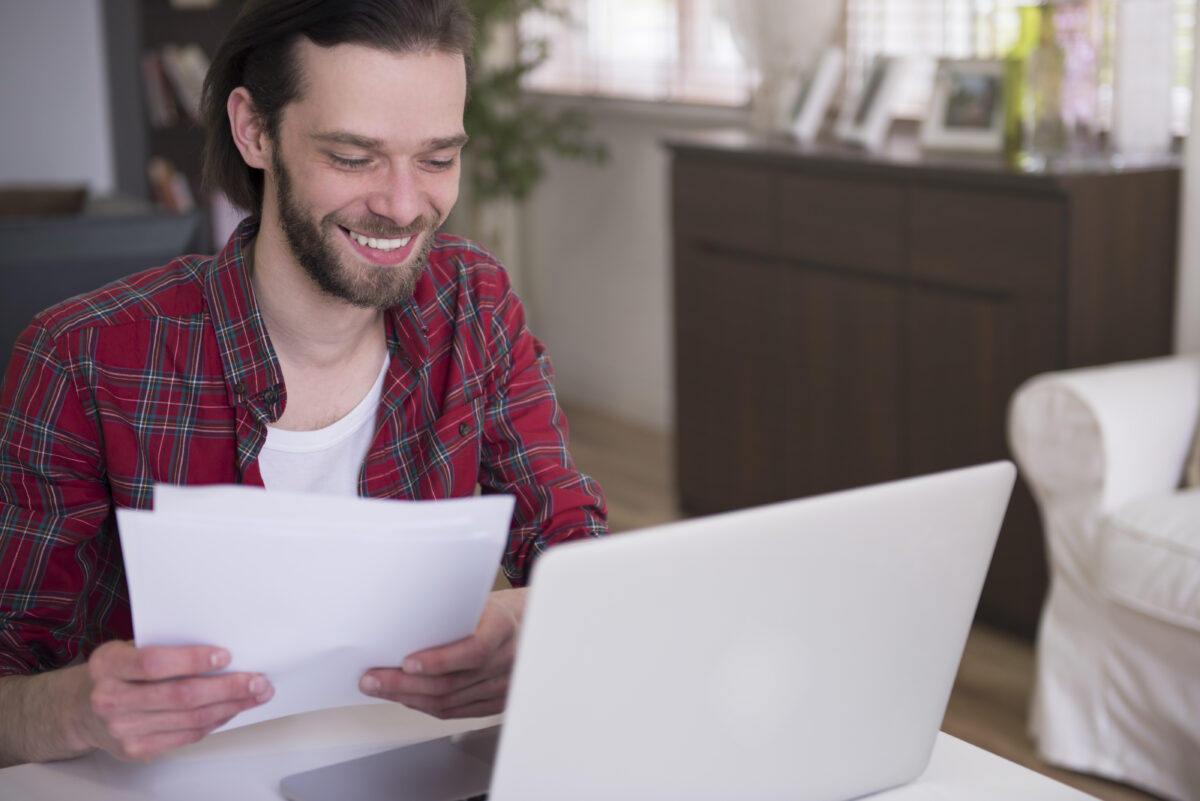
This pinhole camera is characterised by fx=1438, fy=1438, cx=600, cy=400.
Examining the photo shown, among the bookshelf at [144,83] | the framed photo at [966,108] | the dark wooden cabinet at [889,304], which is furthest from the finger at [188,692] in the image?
the bookshelf at [144,83]

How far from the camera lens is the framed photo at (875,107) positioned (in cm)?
328

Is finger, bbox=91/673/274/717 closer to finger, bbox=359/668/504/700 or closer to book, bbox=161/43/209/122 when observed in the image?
finger, bbox=359/668/504/700

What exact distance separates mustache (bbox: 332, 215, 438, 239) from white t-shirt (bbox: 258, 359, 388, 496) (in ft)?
0.54

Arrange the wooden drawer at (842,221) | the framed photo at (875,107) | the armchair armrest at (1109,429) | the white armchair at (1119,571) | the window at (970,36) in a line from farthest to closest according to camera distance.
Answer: the framed photo at (875,107) → the wooden drawer at (842,221) → the window at (970,36) → the armchair armrest at (1109,429) → the white armchair at (1119,571)

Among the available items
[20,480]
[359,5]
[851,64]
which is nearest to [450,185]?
[359,5]

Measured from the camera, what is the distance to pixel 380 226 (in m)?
1.26

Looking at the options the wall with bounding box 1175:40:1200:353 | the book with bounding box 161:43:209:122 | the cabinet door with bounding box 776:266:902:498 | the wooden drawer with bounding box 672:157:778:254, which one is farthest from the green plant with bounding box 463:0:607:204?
the wall with bounding box 1175:40:1200:353

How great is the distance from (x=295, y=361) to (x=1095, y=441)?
1.43m


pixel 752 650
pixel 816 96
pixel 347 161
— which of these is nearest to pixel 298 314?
pixel 347 161

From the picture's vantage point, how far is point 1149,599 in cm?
215

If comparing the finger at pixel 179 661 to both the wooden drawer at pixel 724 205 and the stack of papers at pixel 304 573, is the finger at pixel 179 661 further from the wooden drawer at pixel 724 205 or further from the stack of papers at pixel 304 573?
the wooden drawer at pixel 724 205

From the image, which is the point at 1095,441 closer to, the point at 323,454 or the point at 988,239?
the point at 988,239

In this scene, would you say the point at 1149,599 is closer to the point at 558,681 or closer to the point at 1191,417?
the point at 1191,417

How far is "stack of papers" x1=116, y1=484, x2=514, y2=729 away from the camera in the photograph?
0.82 meters
